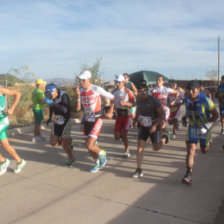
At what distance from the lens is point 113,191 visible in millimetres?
4199

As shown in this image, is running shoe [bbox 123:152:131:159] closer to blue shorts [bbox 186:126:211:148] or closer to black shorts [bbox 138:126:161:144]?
black shorts [bbox 138:126:161:144]

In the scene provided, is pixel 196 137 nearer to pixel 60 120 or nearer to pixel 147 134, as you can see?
pixel 147 134

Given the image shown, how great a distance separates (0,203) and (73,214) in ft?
3.94

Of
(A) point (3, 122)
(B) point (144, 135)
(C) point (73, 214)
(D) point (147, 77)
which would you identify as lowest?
(C) point (73, 214)

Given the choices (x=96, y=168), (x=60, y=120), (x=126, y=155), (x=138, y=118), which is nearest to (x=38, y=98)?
(x=60, y=120)

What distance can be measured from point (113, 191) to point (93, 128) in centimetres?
127

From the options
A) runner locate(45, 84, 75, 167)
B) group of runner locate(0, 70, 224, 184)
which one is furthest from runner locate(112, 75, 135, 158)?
runner locate(45, 84, 75, 167)

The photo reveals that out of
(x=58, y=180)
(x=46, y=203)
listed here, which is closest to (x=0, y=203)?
(x=46, y=203)

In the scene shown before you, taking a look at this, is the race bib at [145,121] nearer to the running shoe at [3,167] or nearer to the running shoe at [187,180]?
the running shoe at [187,180]

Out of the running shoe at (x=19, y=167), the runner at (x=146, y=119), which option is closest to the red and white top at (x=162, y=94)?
the runner at (x=146, y=119)

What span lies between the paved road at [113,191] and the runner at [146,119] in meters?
0.53

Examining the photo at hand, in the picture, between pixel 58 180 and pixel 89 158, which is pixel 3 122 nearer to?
pixel 58 180

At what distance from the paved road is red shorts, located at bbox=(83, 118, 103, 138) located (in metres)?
0.78

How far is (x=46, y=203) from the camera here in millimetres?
3820
